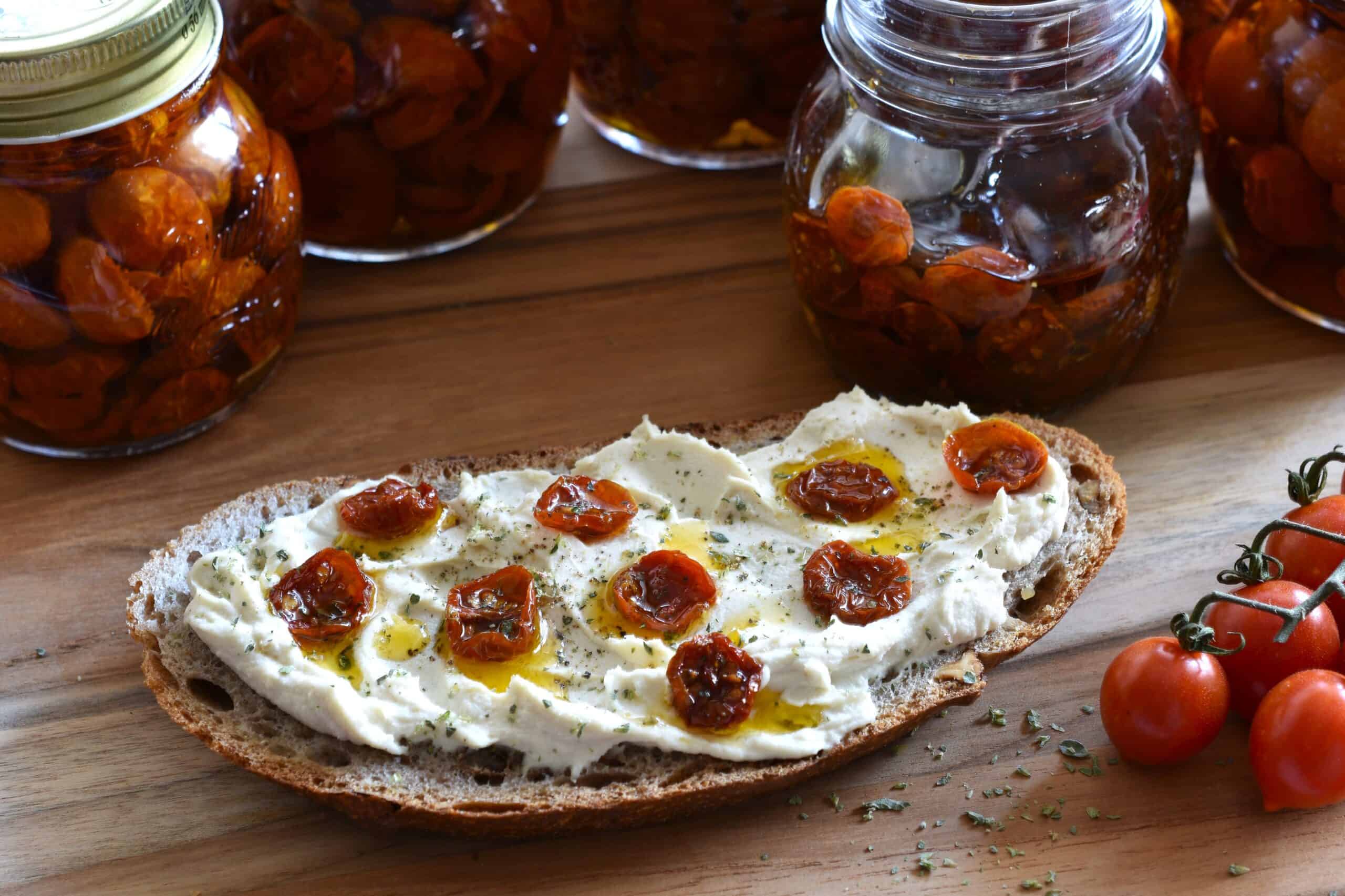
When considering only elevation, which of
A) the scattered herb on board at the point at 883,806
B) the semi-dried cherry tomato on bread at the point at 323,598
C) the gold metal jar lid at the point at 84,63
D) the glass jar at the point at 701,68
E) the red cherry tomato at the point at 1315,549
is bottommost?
the scattered herb on board at the point at 883,806

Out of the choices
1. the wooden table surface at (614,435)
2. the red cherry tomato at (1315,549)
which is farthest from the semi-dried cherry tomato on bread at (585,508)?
the red cherry tomato at (1315,549)

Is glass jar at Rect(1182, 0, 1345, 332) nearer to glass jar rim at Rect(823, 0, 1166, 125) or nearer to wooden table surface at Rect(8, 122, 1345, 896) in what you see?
wooden table surface at Rect(8, 122, 1345, 896)

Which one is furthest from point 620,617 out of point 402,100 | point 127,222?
point 402,100

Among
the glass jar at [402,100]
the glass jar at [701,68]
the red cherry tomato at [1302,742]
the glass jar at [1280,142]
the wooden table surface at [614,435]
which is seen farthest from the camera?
the glass jar at [701,68]

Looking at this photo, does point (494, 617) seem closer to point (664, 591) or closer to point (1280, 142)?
point (664, 591)

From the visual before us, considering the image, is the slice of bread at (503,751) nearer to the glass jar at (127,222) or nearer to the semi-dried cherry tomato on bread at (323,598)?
the semi-dried cherry tomato on bread at (323,598)

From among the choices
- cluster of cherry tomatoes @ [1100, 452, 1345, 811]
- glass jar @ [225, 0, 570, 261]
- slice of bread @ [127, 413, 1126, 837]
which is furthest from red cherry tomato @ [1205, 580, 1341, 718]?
glass jar @ [225, 0, 570, 261]

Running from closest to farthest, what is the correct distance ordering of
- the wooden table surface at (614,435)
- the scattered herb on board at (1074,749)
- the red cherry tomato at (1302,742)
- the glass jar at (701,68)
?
the red cherry tomato at (1302,742) → the wooden table surface at (614,435) → the scattered herb on board at (1074,749) → the glass jar at (701,68)
